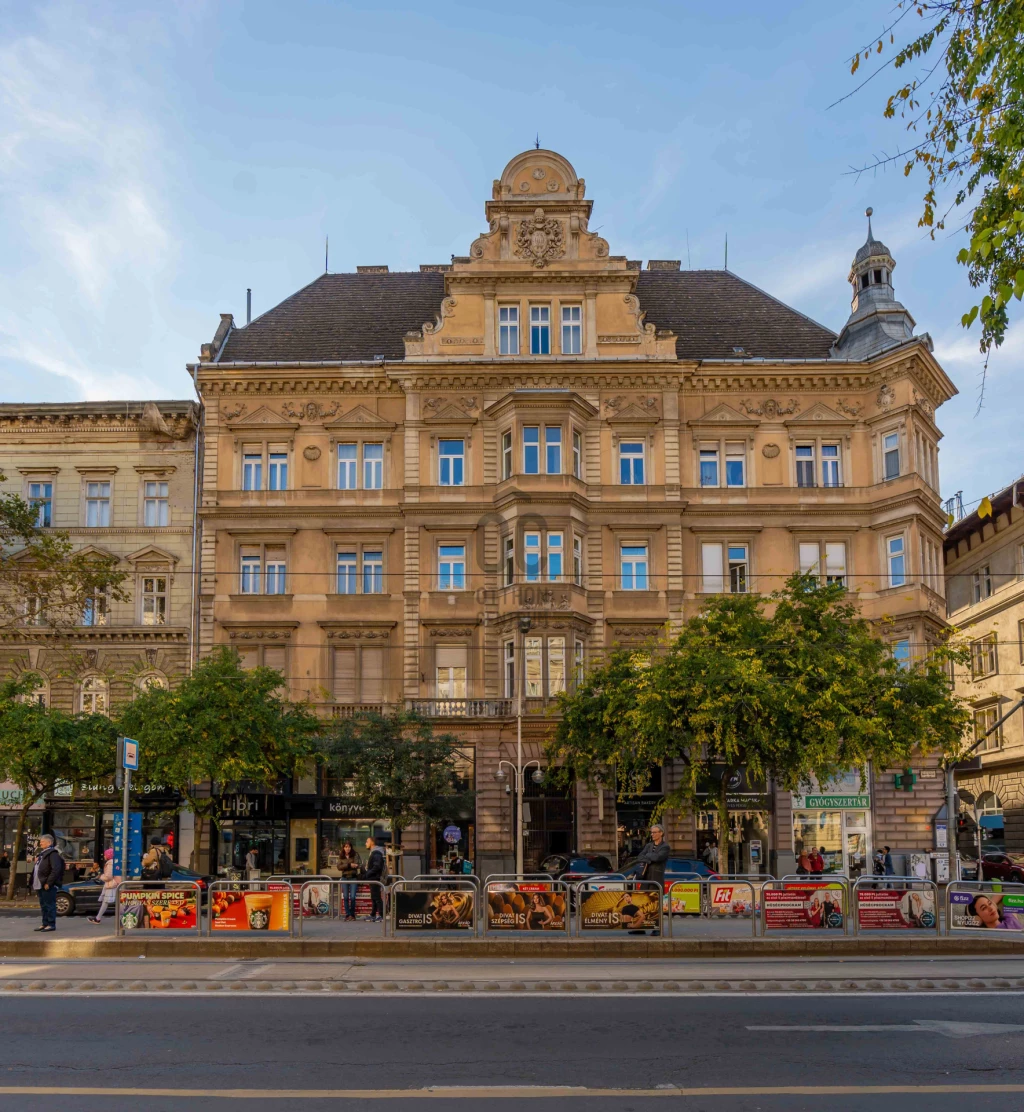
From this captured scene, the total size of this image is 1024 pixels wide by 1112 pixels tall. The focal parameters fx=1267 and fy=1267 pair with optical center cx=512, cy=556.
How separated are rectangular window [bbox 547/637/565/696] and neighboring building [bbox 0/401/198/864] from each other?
39.4ft

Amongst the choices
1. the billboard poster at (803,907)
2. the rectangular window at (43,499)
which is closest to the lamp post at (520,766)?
the billboard poster at (803,907)

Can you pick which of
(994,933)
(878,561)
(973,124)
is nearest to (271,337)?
(878,561)

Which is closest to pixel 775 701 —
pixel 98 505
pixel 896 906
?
pixel 896 906

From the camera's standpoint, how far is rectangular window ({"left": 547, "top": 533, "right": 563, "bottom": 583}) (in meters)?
39.8

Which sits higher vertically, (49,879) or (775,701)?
(775,701)

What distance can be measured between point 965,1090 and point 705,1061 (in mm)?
2095

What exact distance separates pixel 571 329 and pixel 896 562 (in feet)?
42.9

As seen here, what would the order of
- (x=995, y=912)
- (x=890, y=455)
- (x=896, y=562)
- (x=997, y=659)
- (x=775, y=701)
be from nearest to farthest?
(x=995, y=912), (x=775, y=701), (x=896, y=562), (x=890, y=455), (x=997, y=659)

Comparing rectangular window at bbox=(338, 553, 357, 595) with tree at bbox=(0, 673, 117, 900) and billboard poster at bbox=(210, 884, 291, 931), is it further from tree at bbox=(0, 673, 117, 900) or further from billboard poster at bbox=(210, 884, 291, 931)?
billboard poster at bbox=(210, 884, 291, 931)

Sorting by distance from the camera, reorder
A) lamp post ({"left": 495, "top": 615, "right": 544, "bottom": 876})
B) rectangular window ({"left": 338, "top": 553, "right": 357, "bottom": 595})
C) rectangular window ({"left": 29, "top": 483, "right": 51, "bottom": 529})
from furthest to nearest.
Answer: rectangular window ({"left": 29, "top": 483, "right": 51, "bottom": 529}) → rectangular window ({"left": 338, "top": 553, "right": 357, "bottom": 595}) → lamp post ({"left": 495, "top": 615, "right": 544, "bottom": 876})

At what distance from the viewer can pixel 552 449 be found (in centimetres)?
4075

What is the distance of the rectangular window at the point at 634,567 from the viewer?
41.1 m

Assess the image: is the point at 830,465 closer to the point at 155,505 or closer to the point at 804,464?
the point at 804,464

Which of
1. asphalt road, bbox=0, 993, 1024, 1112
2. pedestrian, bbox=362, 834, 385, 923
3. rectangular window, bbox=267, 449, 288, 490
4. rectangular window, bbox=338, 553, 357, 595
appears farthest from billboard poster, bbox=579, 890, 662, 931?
rectangular window, bbox=267, 449, 288, 490
